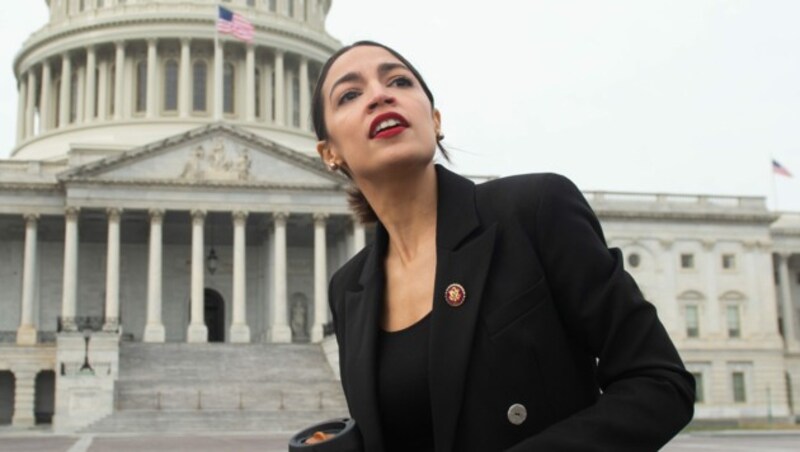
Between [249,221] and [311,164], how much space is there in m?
5.70

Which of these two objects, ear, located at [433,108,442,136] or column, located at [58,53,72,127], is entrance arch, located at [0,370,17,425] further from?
ear, located at [433,108,442,136]

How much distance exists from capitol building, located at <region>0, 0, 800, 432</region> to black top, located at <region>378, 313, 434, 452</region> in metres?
43.9

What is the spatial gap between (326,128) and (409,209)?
0.48 meters

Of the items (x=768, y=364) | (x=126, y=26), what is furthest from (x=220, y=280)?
(x=768, y=364)

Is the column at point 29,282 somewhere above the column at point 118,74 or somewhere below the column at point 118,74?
below

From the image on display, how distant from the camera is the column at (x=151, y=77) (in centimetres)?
8131

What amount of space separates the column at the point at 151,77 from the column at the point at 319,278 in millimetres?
21695

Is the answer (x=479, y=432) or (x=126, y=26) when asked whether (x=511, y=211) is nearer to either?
(x=479, y=432)

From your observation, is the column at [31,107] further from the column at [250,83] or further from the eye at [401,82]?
the eye at [401,82]

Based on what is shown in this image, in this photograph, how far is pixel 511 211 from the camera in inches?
145

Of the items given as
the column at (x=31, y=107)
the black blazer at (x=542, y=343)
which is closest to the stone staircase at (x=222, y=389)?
the column at (x=31, y=107)

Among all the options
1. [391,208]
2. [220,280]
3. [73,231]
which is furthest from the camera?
[220,280]

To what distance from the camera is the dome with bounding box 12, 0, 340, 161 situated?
81.8 meters

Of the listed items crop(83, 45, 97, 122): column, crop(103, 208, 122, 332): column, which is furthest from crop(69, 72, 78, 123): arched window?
crop(103, 208, 122, 332): column
